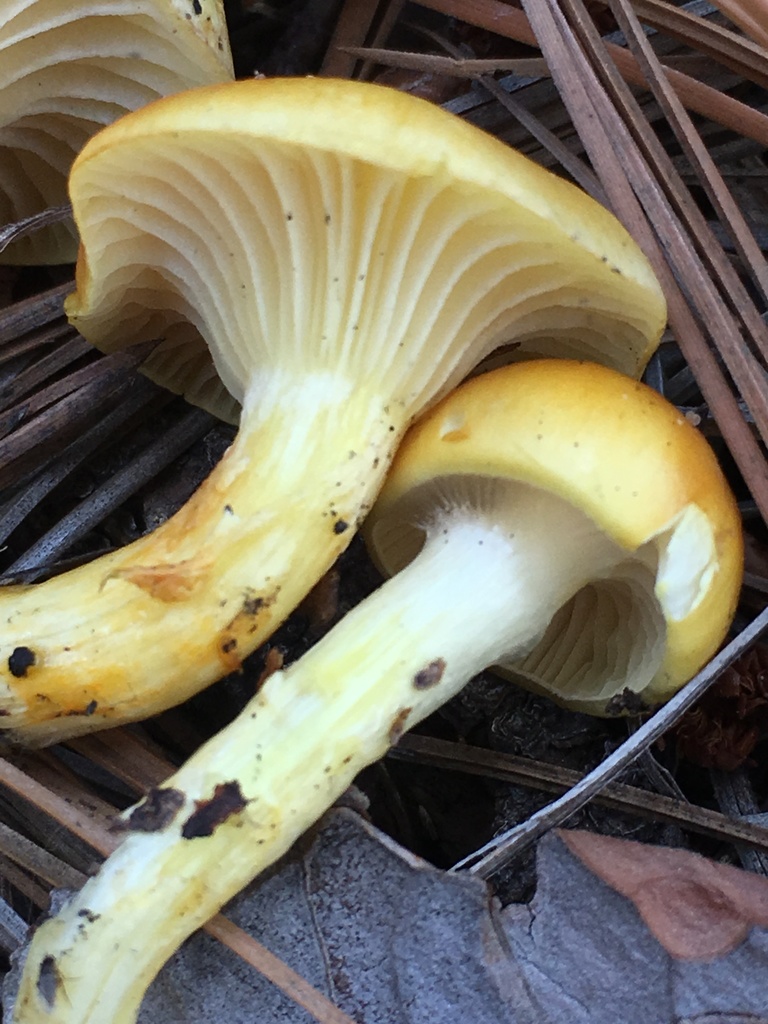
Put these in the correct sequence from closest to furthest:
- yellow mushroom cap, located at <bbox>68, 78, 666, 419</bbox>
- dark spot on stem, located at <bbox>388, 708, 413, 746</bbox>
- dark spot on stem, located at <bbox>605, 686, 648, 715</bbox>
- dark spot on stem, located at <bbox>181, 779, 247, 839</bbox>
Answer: yellow mushroom cap, located at <bbox>68, 78, 666, 419</bbox> < dark spot on stem, located at <bbox>181, 779, 247, 839</bbox> < dark spot on stem, located at <bbox>388, 708, 413, 746</bbox> < dark spot on stem, located at <bbox>605, 686, 648, 715</bbox>

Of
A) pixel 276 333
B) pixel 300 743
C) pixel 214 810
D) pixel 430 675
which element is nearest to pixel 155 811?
pixel 214 810

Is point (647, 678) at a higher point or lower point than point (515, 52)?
lower

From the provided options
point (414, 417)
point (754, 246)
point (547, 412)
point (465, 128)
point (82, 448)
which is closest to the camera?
point (465, 128)

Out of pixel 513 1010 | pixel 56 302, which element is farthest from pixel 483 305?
pixel 513 1010

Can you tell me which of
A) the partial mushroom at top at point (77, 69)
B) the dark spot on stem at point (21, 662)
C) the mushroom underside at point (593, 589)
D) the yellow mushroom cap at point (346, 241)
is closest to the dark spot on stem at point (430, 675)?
the mushroom underside at point (593, 589)

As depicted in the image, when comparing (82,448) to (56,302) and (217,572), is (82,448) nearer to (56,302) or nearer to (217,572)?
(56,302)

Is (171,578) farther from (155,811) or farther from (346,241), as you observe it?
(346,241)

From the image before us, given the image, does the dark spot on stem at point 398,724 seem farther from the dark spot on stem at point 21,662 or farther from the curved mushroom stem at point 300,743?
the dark spot on stem at point 21,662

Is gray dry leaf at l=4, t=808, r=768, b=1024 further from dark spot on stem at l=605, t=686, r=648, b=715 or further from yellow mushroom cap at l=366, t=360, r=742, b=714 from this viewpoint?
yellow mushroom cap at l=366, t=360, r=742, b=714

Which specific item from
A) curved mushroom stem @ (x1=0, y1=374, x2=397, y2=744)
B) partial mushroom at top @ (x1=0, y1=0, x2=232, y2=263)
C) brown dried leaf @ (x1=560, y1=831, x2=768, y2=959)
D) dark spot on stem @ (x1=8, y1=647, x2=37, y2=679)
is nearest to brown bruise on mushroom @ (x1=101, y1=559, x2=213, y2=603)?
curved mushroom stem @ (x1=0, y1=374, x2=397, y2=744)
